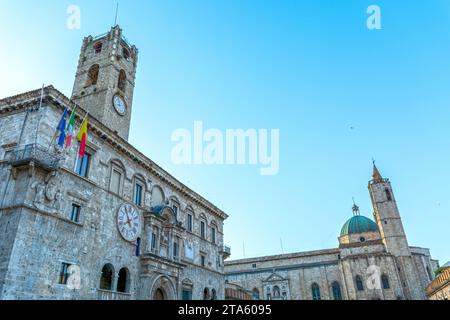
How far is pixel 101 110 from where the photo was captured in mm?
23859

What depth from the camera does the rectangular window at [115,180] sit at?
19.2 m

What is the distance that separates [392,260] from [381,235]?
17.9 feet

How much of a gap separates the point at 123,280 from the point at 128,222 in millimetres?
3306

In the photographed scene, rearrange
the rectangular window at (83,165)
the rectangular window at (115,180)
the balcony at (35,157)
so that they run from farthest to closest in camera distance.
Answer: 1. the rectangular window at (115,180)
2. the rectangular window at (83,165)
3. the balcony at (35,157)

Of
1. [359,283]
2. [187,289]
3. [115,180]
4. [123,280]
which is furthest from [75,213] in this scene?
[359,283]

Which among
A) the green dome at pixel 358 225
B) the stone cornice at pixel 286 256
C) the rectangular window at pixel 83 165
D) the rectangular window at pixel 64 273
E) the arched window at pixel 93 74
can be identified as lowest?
the rectangular window at pixel 64 273

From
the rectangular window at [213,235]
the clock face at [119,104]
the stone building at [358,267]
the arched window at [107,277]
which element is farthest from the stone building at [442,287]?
the clock face at [119,104]

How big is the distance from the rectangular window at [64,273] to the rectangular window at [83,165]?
15.2 feet

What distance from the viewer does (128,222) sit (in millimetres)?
19562

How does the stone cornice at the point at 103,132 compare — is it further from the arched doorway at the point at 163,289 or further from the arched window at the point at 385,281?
the arched window at the point at 385,281

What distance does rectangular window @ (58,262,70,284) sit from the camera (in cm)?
1449

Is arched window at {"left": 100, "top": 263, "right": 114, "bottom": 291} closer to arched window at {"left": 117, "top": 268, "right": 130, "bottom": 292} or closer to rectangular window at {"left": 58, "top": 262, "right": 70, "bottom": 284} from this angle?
arched window at {"left": 117, "top": 268, "right": 130, "bottom": 292}

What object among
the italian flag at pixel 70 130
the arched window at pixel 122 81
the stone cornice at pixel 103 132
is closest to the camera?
the italian flag at pixel 70 130
